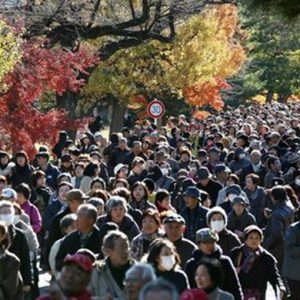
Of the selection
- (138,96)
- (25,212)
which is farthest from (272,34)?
(25,212)

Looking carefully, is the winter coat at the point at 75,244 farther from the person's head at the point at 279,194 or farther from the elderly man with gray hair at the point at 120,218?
the person's head at the point at 279,194

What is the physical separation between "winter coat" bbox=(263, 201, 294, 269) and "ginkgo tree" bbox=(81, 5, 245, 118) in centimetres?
2714

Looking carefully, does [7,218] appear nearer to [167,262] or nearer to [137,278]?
[167,262]

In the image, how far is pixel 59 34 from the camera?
35.0 meters

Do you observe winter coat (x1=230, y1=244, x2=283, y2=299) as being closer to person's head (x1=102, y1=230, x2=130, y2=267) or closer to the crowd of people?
the crowd of people

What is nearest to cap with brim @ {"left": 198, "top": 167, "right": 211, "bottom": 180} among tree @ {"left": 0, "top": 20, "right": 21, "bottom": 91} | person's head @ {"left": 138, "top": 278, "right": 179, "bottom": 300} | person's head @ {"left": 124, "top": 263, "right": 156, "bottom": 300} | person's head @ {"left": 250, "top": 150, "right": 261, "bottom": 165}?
person's head @ {"left": 250, "top": 150, "right": 261, "bottom": 165}

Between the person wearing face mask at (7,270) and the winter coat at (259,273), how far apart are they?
2439 mm

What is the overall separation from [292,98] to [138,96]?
36.3 metres

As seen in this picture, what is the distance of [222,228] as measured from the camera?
1270cm

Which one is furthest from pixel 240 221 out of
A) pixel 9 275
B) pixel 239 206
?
pixel 9 275

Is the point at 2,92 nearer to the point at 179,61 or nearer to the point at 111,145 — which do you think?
the point at 111,145

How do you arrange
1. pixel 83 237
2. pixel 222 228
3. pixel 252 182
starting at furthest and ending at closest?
pixel 252 182, pixel 222 228, pixel 83 237

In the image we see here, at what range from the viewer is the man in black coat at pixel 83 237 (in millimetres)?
11812

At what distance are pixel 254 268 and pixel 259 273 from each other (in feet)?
0.28
